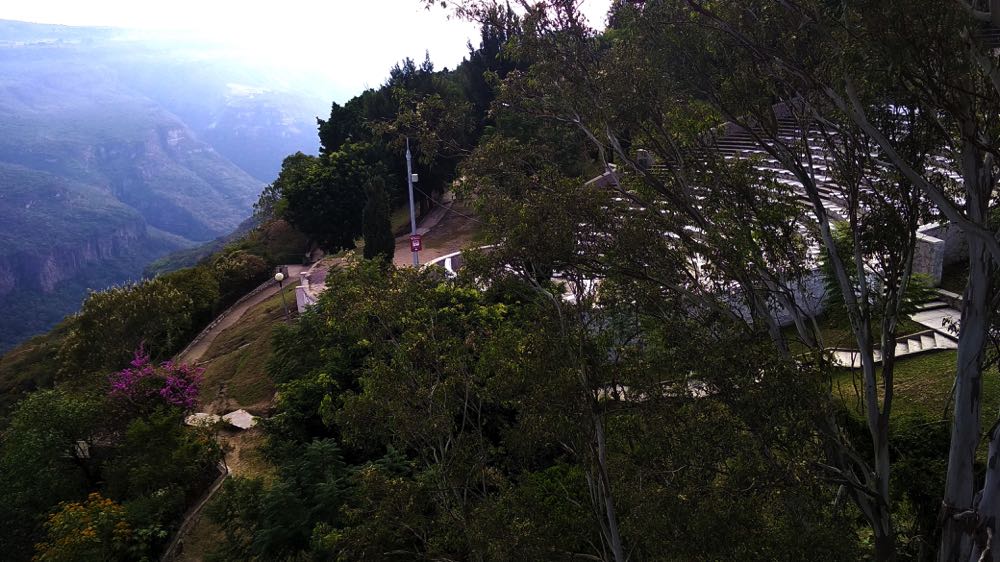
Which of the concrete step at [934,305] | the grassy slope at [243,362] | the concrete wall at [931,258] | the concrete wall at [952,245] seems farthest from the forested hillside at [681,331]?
the grassy slope at [243,362]

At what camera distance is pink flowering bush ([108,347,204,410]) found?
16828 mm

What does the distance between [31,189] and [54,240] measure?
2781 centimetres

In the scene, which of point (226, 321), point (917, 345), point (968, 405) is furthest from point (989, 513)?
point (226, 321)

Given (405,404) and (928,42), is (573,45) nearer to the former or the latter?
(928,42)

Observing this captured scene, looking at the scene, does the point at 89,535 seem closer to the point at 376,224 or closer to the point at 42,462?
the point at 42,462

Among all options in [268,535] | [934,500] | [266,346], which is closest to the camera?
[934,500]

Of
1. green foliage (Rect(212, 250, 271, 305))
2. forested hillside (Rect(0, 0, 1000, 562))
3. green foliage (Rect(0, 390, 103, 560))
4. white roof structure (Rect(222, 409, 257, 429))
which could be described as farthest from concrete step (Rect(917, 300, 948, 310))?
green foliage (Rect(212, 250, 271, 305))

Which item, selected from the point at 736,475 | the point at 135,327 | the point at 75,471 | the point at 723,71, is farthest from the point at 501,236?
the point at 135,327

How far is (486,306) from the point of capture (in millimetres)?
14711

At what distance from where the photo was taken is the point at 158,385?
17.2m

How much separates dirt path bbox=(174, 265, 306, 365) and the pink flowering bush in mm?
6764

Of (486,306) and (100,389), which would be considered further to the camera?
(100,389)

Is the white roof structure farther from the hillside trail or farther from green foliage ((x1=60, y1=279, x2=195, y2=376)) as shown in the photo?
green foliage ((x1=60, y1=279, x2=195, y2=376))

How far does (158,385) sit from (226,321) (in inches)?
482
